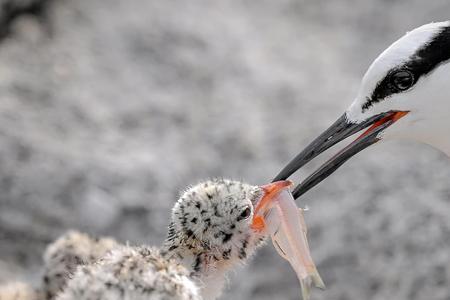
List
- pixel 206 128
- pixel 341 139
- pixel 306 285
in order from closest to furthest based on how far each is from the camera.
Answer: pixel 306 285 → pixel 341 139 → pixel 206 128

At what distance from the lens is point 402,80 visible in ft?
13.6

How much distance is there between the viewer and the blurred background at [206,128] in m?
5.44

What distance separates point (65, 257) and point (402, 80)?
1746mm

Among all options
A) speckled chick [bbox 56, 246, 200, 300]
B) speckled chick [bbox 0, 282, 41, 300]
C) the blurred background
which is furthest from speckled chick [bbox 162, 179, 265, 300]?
the blurred background

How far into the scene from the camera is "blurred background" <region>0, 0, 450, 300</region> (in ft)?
17.9

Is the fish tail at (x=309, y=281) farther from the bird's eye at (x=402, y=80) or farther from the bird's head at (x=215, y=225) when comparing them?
the bird's eye at (x=402, y=80)

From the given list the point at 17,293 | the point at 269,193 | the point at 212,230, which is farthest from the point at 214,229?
the point at 17,293

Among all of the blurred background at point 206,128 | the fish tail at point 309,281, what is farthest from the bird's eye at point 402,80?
the blurred background at point 206,128

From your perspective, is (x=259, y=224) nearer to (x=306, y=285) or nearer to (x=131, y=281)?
(x=306, y=285)

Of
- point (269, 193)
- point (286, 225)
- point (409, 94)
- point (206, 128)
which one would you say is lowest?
point (286, 225)

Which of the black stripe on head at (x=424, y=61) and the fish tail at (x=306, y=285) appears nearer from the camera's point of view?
the fish tail at (x=306, y=285)

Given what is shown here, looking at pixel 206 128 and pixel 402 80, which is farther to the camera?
pixel 206 128

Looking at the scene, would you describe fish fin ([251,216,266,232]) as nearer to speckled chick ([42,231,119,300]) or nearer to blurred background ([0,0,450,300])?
speckled chick ([42,231,119,300])

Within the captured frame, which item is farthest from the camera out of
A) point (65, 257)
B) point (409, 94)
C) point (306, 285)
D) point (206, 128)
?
point (206, 128)
